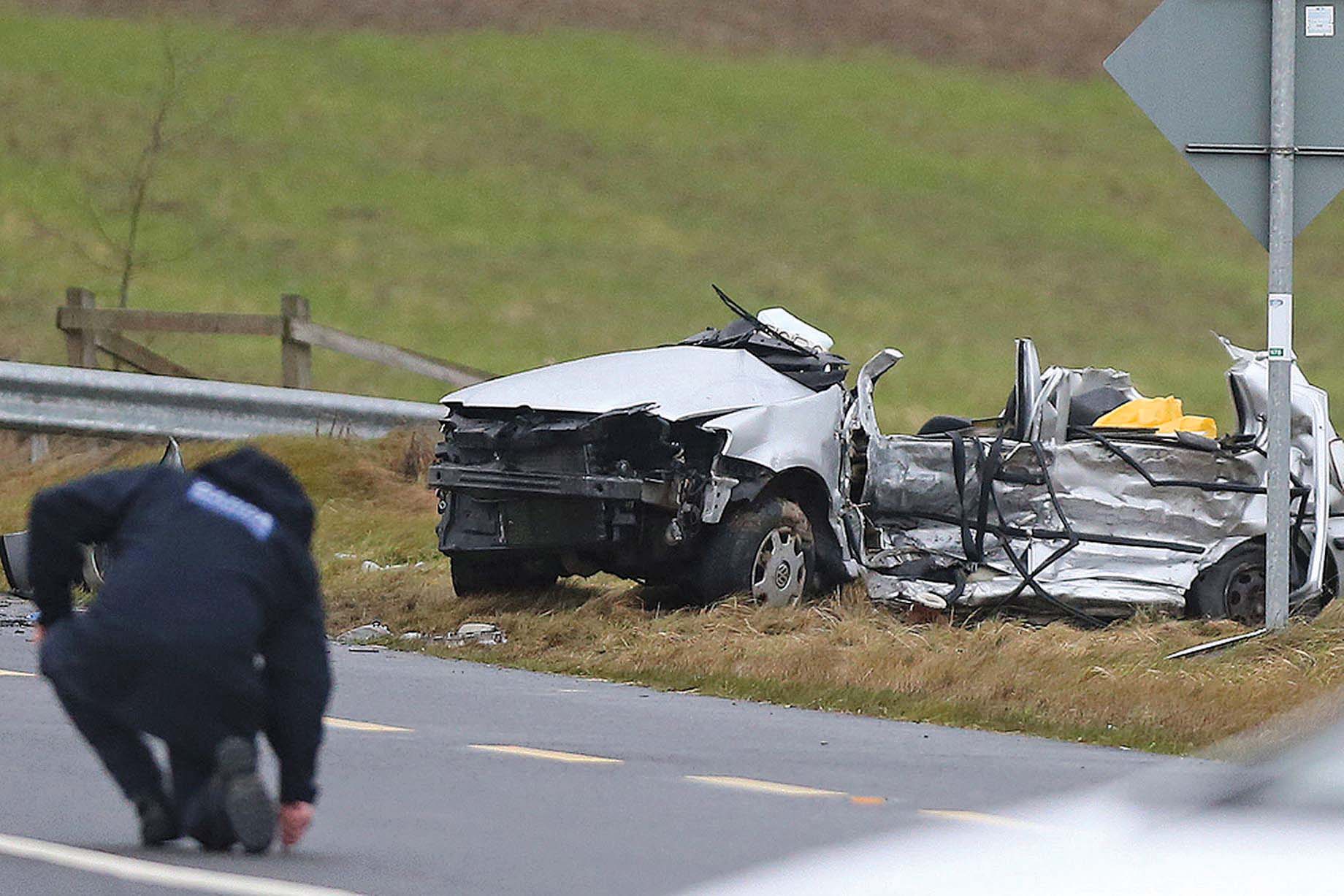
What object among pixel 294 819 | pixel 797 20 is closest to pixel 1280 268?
pixel 294 819

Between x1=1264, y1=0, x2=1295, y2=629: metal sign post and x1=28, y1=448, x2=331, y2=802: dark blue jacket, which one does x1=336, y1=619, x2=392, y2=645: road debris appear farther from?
x1=28, y1=448, x2=331, y2=802: dark blue jacket

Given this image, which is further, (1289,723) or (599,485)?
(599,485)

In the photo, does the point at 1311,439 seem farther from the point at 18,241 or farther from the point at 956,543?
the point at 18,241

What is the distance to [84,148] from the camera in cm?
4078

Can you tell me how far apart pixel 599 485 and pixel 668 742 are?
2.61m

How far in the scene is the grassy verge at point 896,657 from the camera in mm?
9672

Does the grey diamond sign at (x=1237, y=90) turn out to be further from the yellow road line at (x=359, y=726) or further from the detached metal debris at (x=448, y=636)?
the detached metal debris at (x=448, y=636)

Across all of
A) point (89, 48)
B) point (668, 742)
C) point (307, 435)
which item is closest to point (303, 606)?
point (668, 742)

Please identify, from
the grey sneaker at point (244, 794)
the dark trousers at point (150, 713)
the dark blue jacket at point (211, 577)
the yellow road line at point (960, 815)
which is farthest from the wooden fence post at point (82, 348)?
the grey sneaker at point (244, 794)

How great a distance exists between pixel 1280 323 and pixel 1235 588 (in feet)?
6.56

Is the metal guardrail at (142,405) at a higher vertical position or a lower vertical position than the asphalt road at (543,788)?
higher

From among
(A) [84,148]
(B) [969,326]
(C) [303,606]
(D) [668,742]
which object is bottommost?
(D) [668,742]

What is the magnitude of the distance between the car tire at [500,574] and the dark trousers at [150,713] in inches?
243

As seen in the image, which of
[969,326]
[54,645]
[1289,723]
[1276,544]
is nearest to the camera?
[54,645]
